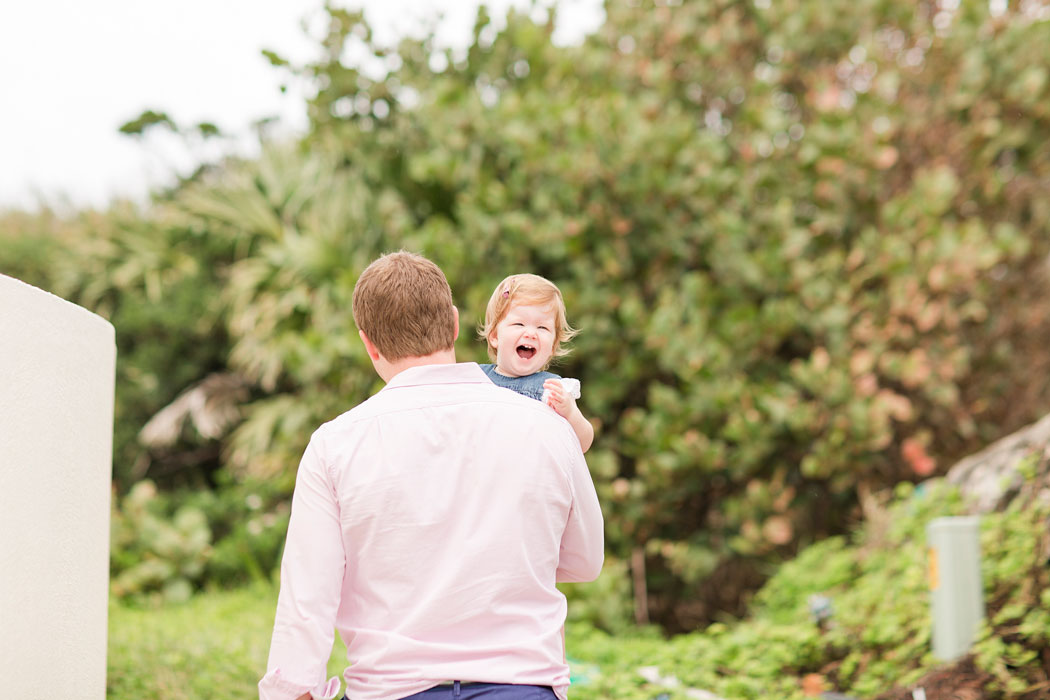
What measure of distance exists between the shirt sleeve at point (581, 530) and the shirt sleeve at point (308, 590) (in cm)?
45

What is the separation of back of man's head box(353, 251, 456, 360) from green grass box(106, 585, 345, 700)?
3.09 metres

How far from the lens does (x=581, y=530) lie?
6.42 feet

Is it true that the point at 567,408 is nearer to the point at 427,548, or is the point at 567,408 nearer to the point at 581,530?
the point at 581,530

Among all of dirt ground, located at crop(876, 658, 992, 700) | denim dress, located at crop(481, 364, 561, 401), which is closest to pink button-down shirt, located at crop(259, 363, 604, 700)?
denim dress, located at crop(481, 364, 561, 401)

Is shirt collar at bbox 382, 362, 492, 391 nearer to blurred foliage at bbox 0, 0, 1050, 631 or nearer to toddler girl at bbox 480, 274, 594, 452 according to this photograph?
toddler girl at bbox 480, 274, 594, 452

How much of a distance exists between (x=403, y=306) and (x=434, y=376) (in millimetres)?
147

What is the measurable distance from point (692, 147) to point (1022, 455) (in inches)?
119

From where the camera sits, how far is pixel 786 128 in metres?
7.27

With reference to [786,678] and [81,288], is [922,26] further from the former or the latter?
[81,288]

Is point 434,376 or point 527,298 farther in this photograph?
point 527,298

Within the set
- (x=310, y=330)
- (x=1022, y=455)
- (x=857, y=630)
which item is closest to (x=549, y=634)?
(x=857, y=630)

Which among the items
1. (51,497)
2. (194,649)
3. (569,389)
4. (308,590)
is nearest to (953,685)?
(569,389)

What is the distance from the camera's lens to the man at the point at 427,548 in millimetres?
1771

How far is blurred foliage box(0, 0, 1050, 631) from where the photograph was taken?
667 centimetres
